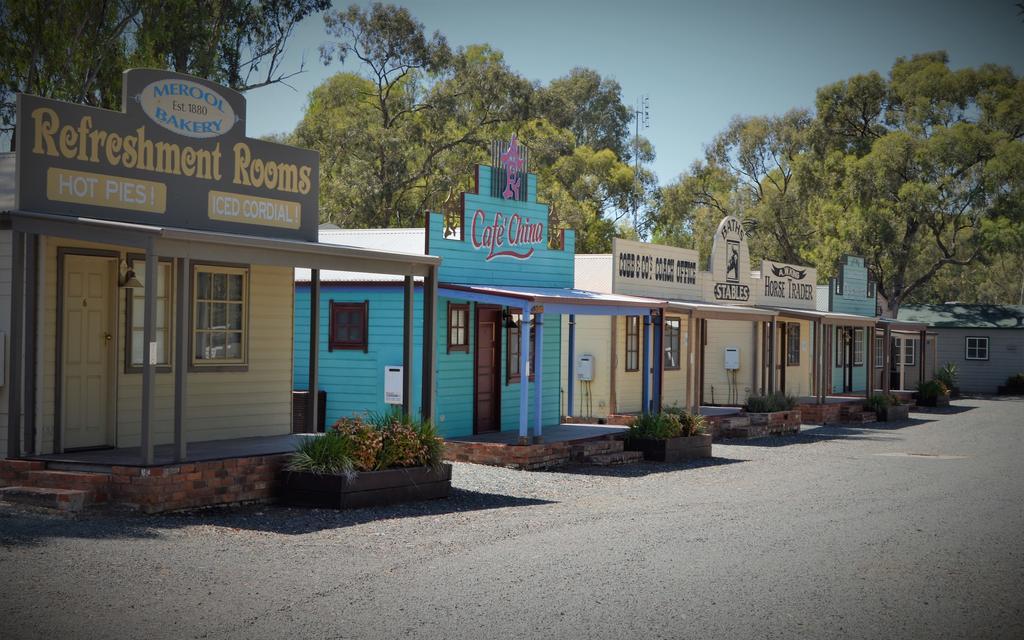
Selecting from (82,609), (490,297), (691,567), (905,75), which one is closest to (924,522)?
(691,567)

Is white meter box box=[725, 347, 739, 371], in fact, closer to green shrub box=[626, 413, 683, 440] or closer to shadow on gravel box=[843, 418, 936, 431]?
shadow on gravel box=[843, 418, 936, 431]

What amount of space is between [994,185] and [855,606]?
39.3m

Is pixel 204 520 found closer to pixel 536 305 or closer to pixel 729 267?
pixel 536 305

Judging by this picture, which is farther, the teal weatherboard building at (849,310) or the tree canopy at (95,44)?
the teal weatherboard building at (849,310)

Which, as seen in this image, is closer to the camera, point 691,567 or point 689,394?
point 691,567

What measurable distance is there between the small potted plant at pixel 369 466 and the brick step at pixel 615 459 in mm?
4701

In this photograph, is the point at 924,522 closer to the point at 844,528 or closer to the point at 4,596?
the point at 844,528

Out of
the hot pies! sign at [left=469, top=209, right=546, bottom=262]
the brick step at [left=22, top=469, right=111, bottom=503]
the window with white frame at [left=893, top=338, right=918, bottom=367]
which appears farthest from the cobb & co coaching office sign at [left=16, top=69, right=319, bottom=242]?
the window with white frame at [left=893, top=338, right=918, bottom=367]

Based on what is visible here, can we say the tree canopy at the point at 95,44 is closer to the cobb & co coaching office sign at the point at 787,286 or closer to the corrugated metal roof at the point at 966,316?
the cobb & co coaching office sign at the point at 787,286

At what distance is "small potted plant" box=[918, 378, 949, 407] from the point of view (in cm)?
3381

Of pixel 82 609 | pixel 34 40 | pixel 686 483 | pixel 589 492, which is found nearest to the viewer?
pixel 82 609

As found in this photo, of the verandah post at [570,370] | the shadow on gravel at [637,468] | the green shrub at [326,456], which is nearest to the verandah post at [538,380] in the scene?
the shadow on gravel at [637,468]

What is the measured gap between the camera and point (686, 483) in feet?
48.7

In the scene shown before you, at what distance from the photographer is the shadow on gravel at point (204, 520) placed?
9.12 m
